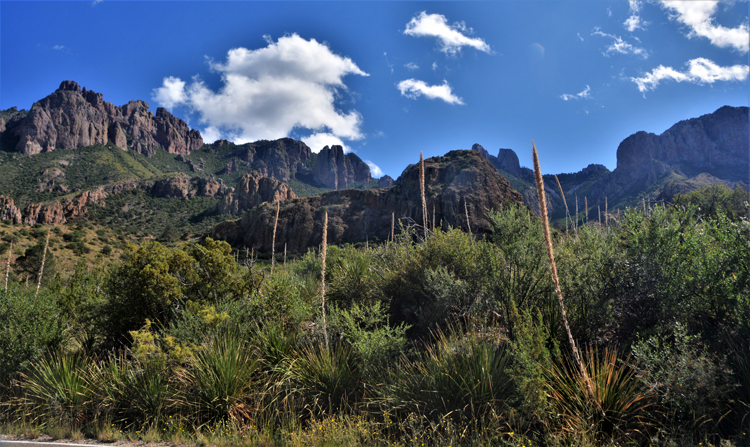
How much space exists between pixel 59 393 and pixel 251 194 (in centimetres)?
10648

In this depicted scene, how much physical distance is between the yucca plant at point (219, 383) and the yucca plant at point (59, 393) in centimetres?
213

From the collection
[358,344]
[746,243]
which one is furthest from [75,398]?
[746,243]

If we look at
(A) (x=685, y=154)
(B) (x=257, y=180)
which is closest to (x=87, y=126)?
(B) (x=257, y=180)

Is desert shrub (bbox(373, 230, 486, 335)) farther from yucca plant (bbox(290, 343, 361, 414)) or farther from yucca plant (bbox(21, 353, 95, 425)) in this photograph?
yucca plant (bbox(21, 353, 95, 425))

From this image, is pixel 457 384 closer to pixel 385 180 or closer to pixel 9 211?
pixel 9 211

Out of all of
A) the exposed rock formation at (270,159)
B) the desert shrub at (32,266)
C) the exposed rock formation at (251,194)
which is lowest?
the desert shrub at (32,266)

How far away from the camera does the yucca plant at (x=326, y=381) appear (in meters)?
5.63

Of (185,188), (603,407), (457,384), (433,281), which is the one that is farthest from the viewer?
(185,188)

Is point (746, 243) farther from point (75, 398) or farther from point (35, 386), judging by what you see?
point (35, 386)

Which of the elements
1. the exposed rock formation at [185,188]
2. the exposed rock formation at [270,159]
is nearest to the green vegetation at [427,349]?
the exposed rock formation at [185,188]

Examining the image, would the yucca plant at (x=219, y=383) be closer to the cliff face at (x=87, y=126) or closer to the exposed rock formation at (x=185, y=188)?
the exposed rock formation at (x=185, y=188)

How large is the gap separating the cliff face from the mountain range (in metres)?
0.52

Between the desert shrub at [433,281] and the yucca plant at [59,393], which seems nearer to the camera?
the yucca plant at [59,393]

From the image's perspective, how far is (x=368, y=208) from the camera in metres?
75.1
